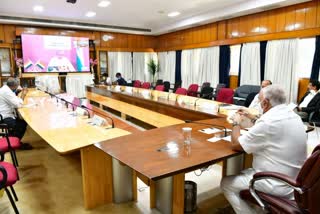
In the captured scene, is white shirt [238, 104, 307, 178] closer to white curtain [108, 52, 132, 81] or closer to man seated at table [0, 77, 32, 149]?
man seated at table [0, 77, 32, 149]

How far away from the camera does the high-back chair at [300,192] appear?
1313mm

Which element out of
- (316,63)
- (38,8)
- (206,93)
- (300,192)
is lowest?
(300,192)

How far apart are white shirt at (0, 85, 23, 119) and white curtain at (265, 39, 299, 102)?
5798mm

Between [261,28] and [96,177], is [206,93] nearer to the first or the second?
[261,28]

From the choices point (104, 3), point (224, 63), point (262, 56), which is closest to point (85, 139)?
point (104, 3)

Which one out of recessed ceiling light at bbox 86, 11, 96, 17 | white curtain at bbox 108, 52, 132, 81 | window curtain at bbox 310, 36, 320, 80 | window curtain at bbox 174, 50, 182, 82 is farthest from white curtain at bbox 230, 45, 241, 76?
white curtain at bbox 108, 52, 132, 81

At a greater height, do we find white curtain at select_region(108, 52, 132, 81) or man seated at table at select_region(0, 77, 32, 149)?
white curtain at select_region(108, 52, 132, 81)

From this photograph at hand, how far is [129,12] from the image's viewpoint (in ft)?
24.8

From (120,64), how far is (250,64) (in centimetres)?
567

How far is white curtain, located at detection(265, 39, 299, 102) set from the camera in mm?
6004

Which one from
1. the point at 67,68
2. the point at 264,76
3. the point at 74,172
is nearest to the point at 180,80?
the point at 264,76

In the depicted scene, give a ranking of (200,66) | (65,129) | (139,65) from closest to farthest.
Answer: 1. (65,129)
2. (200,66)
3. (139,65)

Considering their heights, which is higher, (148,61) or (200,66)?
(148,61)

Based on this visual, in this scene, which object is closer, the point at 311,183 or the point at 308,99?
the point at 311,183
